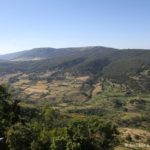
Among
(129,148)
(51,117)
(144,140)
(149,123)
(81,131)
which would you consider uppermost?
(81,131)

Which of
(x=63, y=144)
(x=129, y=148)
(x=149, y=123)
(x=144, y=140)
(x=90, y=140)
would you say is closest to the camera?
(x=63, y=144)

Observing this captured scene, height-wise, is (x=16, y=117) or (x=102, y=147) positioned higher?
(x=16, y=117)

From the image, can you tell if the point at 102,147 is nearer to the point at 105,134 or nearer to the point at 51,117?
the point at 105,134

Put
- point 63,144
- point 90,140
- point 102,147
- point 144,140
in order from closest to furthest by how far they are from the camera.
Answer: point 63,144 → point 90,140 → point 102,147 → point 144,140

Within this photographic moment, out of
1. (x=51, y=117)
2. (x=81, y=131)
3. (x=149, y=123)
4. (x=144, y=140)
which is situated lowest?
(x=149, y=123)

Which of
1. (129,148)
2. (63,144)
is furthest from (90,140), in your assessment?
(129,148)

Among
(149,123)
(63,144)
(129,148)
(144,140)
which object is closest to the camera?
(63,144)

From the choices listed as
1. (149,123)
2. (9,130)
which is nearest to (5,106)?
(9,130)

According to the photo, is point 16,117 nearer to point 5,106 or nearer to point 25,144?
point 5,106

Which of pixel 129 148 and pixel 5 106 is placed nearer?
pixel 5 106
